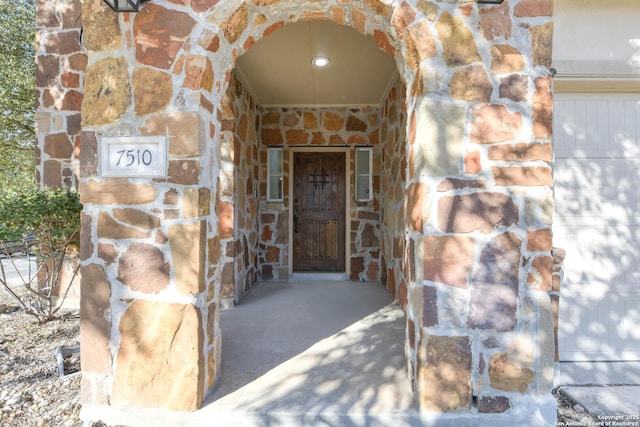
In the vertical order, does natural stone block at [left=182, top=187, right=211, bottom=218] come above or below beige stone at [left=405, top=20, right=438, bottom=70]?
below

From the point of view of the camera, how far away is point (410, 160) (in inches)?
66.0

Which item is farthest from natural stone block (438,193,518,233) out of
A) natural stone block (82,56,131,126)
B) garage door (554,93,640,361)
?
natural stone block (82,56,131,126)

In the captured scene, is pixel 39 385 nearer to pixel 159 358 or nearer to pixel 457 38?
pixel 159 358

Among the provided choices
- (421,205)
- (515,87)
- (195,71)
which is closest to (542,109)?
(515,87)

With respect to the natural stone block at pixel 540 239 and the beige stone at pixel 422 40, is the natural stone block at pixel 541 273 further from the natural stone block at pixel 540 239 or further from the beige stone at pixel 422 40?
the beige stone at pixel 422 40

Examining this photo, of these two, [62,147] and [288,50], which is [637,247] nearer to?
[288,50]

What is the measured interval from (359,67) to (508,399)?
284cm

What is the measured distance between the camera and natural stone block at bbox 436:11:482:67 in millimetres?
1519

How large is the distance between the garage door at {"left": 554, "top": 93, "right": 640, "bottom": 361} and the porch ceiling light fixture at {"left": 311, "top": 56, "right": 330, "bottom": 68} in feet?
6.10

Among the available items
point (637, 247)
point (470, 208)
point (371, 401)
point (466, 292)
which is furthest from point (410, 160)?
point (637, 247)

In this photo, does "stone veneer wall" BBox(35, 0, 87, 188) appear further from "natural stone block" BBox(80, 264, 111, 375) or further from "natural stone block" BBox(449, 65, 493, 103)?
"natural stone block" BBox(449, 65, 493, 103)

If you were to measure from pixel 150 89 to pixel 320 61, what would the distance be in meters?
1.79

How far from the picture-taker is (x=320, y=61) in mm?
2939

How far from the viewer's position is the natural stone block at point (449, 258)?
151cm
